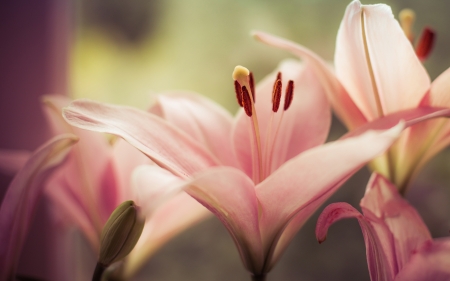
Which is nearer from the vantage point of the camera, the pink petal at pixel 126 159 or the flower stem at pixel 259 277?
the flower stem at pixel 259 277

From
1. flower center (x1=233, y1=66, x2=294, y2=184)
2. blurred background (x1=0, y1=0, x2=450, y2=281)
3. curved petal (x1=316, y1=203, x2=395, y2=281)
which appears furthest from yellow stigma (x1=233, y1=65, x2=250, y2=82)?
blurred background (x1=0, y1=0, x2=450, y2=281)

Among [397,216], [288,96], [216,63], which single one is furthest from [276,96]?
[216,63]

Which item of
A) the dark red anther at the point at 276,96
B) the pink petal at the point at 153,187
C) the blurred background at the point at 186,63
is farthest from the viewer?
the blurred background at the point at 186,63

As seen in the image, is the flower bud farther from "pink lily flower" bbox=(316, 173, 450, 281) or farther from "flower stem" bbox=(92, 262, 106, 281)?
"pink lily flower" bbox=(316, 173, 450, 281)

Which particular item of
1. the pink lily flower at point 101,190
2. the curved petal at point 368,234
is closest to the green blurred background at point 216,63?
the pink lily flower at point 101,190

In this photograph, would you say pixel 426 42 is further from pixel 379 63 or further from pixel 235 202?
pixel 235 202

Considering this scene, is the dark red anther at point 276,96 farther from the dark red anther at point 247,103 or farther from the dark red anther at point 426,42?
the dark red anther at point 426,42

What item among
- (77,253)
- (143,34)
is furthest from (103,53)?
(77,253)
